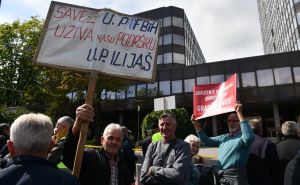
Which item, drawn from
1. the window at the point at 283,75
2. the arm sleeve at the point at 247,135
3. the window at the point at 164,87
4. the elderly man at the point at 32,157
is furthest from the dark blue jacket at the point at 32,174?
the window at the point at 164,87

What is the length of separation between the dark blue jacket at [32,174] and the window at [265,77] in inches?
1053

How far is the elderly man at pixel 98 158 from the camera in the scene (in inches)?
107

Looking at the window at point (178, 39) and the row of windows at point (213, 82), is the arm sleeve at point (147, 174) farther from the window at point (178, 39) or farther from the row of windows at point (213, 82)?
the window at point (178, 39)

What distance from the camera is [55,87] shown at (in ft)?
82.3

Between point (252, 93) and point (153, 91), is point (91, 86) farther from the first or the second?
point (153, 91)

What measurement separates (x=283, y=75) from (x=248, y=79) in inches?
116

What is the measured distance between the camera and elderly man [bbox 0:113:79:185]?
5.81ft

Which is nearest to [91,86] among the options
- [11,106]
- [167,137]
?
[167,137]

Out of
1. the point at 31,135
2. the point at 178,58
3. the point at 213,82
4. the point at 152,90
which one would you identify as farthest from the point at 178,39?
the point at 31,135

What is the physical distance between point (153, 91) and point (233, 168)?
27.0m

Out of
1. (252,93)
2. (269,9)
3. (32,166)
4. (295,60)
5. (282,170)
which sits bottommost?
(282,170)

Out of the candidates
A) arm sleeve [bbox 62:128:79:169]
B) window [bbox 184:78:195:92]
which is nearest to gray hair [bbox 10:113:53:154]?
arm sleeve [bbox 62:128:79:169]

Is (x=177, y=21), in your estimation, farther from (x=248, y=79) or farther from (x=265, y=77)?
(x=265, y=77)

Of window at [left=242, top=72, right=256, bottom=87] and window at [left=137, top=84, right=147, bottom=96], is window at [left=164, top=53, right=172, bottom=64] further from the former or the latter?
window at [left=242, top=72, right=256, bottom=87]
